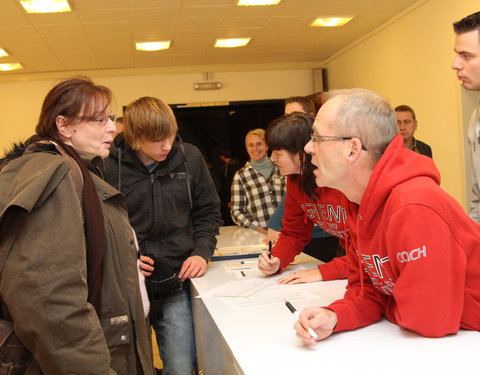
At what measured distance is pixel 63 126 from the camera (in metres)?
1.67

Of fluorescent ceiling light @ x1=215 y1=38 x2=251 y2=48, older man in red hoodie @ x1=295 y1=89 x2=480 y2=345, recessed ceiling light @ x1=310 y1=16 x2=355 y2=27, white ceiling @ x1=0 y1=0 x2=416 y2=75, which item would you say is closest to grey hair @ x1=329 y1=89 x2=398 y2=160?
older man in red hoodie @ x1=295 y1=89 x2=480 y2=345

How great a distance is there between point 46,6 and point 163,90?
3661 mm

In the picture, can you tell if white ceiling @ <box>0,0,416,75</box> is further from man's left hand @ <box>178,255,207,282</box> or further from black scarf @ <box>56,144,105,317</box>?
black scarf @ <box>56,144,105,317</box>

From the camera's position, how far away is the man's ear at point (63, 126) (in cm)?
166

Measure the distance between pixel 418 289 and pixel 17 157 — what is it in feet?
3.83

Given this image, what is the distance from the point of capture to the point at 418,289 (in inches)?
53.2

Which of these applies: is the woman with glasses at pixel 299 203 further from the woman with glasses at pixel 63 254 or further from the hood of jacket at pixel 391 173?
the woman with glasses at pixel 63 254

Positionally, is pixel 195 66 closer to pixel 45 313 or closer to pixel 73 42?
pixel 73 42

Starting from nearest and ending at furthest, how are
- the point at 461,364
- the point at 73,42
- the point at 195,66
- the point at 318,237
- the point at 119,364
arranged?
the point at 461,364 < the point at 119,364 < the point at 318,237 < the point at 73,42 < the point at 195,66

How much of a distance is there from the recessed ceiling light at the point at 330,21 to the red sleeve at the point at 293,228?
440 centimetres

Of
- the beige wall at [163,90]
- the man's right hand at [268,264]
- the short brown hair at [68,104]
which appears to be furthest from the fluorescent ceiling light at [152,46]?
the short brown hair at [68,104]

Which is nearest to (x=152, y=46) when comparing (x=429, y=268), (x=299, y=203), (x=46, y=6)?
(x=46, y=6)

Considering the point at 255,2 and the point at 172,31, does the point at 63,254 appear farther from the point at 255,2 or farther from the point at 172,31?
the point at 172,31

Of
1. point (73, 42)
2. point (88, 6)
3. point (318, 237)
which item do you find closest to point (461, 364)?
point (318, 237)
